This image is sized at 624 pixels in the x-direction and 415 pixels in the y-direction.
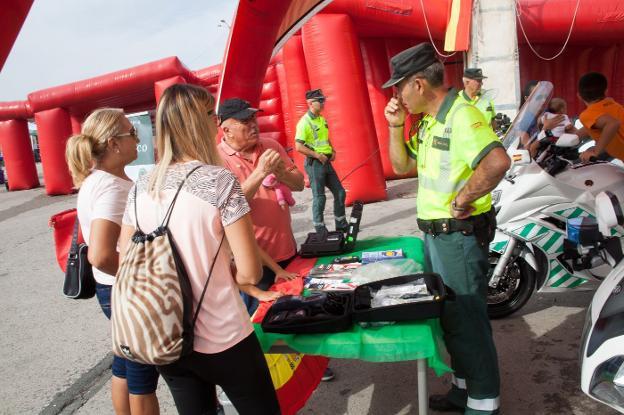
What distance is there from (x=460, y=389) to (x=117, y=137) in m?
2.13

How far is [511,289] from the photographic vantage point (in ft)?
11.2

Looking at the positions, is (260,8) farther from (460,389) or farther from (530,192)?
(460,389)

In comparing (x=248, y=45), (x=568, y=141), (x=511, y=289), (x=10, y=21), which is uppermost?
(x=248, y=45)

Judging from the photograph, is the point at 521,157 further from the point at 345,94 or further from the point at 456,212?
the point at 345,94

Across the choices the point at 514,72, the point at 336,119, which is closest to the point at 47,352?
the point at 336,119

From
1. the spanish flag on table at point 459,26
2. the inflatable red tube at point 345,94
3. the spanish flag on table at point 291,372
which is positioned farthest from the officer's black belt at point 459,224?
the spanish flag on table at point 459,26

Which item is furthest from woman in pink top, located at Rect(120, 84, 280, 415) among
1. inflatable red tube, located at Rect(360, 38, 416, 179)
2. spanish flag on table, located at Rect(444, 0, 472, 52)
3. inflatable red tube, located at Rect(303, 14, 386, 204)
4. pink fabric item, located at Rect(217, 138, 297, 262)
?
inflatable red tube, located at Rect(360, 38, 416, 179)

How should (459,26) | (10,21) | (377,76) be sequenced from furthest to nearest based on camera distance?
(377,76) < (459,26) < (10,21)

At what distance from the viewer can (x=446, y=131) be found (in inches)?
83.8

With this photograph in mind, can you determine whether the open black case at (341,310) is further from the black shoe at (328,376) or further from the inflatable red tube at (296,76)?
the inflatable red tube at (296,76)

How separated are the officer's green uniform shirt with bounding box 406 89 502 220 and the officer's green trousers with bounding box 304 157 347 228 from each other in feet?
12.4

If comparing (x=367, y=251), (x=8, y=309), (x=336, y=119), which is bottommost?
(x=8, y=309)

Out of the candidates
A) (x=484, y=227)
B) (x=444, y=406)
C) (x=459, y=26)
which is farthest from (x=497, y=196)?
(x=459, y=26)

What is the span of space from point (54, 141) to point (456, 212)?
1262 centimetres
